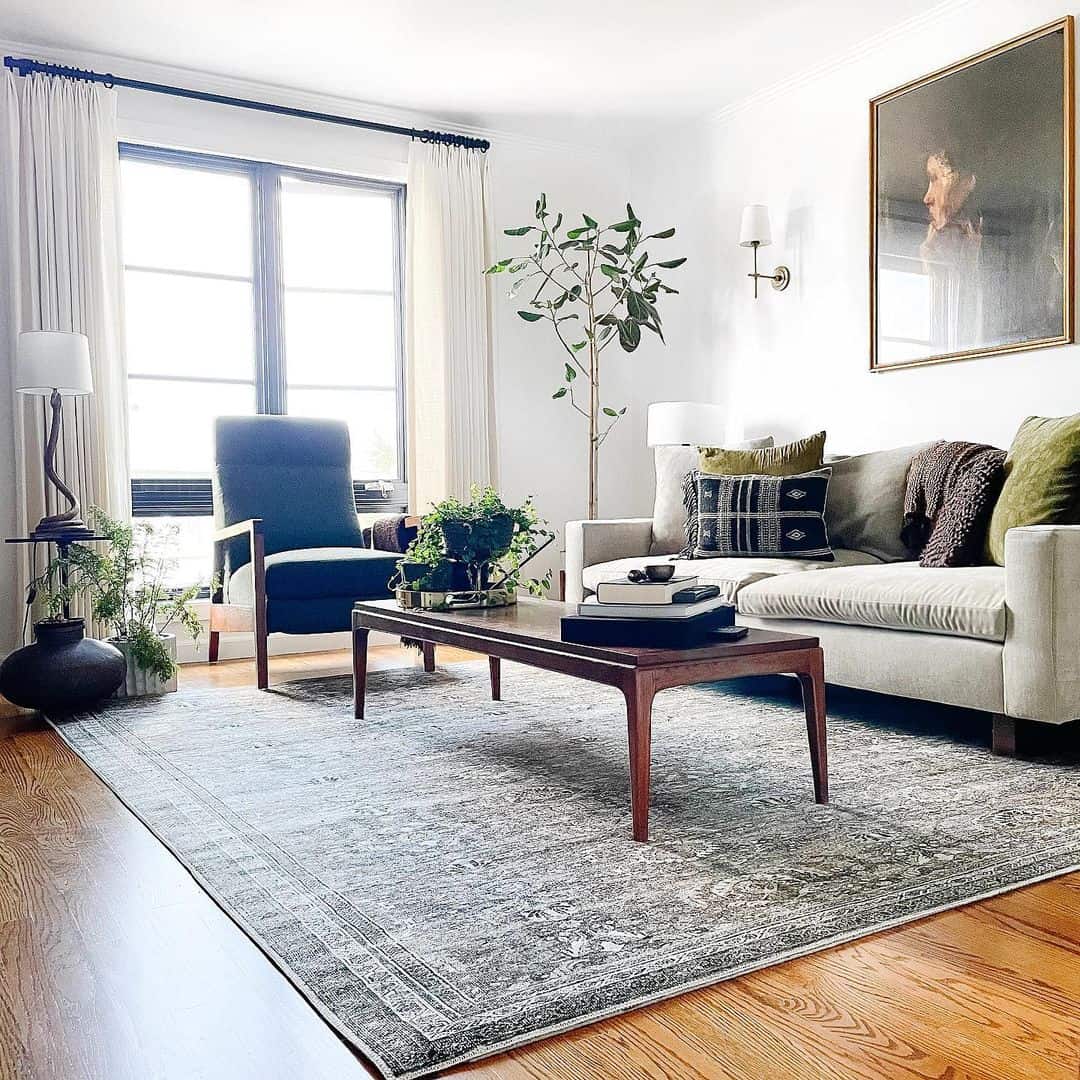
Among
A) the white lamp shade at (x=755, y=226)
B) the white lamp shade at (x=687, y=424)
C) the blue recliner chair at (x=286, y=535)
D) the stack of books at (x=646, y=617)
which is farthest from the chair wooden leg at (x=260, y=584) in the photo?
the white lamp shade at (x=755, y=226)

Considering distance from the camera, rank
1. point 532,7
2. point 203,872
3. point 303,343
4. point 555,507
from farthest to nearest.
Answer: point 555,507
point 303,343
point 532,7
point 203,872

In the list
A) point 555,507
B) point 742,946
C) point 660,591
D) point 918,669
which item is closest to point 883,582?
point 918,669

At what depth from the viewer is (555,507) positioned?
5.70 m

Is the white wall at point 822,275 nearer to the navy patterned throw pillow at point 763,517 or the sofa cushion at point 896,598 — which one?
the navy patterned throw pillow at point 763,517

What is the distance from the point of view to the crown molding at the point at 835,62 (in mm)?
4016

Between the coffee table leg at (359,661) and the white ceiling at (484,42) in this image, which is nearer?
the coffee table leg at (359,661)

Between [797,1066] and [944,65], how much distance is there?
391cm

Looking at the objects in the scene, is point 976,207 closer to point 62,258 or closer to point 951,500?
point 951,500

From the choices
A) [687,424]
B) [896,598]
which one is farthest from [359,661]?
[687,424]

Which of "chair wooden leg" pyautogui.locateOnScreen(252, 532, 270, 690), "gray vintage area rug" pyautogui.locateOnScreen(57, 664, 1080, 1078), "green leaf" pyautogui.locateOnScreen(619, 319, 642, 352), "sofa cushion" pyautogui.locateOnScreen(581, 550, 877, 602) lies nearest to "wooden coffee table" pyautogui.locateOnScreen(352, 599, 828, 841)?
"gray vintage area rug" pyautogui.locateOnScreen(57, 664, 1080, 1078)

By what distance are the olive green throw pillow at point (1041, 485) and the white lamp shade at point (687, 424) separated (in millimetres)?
1854

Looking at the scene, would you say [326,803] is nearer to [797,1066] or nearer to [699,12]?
[797,1066]

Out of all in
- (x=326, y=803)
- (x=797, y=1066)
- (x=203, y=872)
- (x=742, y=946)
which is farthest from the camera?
(x=326, y=803)

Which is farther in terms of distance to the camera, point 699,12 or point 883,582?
point 699,12
